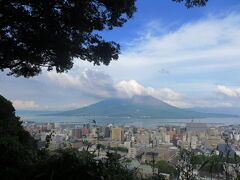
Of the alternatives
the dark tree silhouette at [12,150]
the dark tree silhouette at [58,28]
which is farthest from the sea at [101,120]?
the dark tree silhouette at [58,28]

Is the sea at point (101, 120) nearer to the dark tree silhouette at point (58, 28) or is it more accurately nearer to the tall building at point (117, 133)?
the tall building at point (117, 133)

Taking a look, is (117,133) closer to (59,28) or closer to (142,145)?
(142,145)

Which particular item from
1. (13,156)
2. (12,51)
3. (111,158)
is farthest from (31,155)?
(12,51)

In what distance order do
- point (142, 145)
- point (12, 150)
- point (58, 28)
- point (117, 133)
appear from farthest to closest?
point (117, 133), point (58, 28), point (142, 145), point (12, 150)

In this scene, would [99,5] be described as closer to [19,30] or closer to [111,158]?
[19,30]

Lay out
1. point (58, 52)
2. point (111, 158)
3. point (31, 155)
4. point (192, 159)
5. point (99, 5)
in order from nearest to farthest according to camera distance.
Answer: point (111, 158) → point (192, 159) → point (31, 155) → point (99, 5) → point (58, 52)

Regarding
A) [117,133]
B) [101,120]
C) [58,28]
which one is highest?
[58,28]

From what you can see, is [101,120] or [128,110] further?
[128,110]

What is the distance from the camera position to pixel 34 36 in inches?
139

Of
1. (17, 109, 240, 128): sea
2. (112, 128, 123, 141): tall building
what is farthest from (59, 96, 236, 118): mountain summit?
(112, 128, 123, 141): tall building

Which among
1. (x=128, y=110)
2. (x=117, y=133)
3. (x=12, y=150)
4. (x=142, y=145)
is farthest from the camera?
(x=128, y=110)

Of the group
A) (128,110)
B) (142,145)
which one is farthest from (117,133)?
(128,110)

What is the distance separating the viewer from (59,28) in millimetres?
3494

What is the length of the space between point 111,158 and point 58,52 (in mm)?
2768
